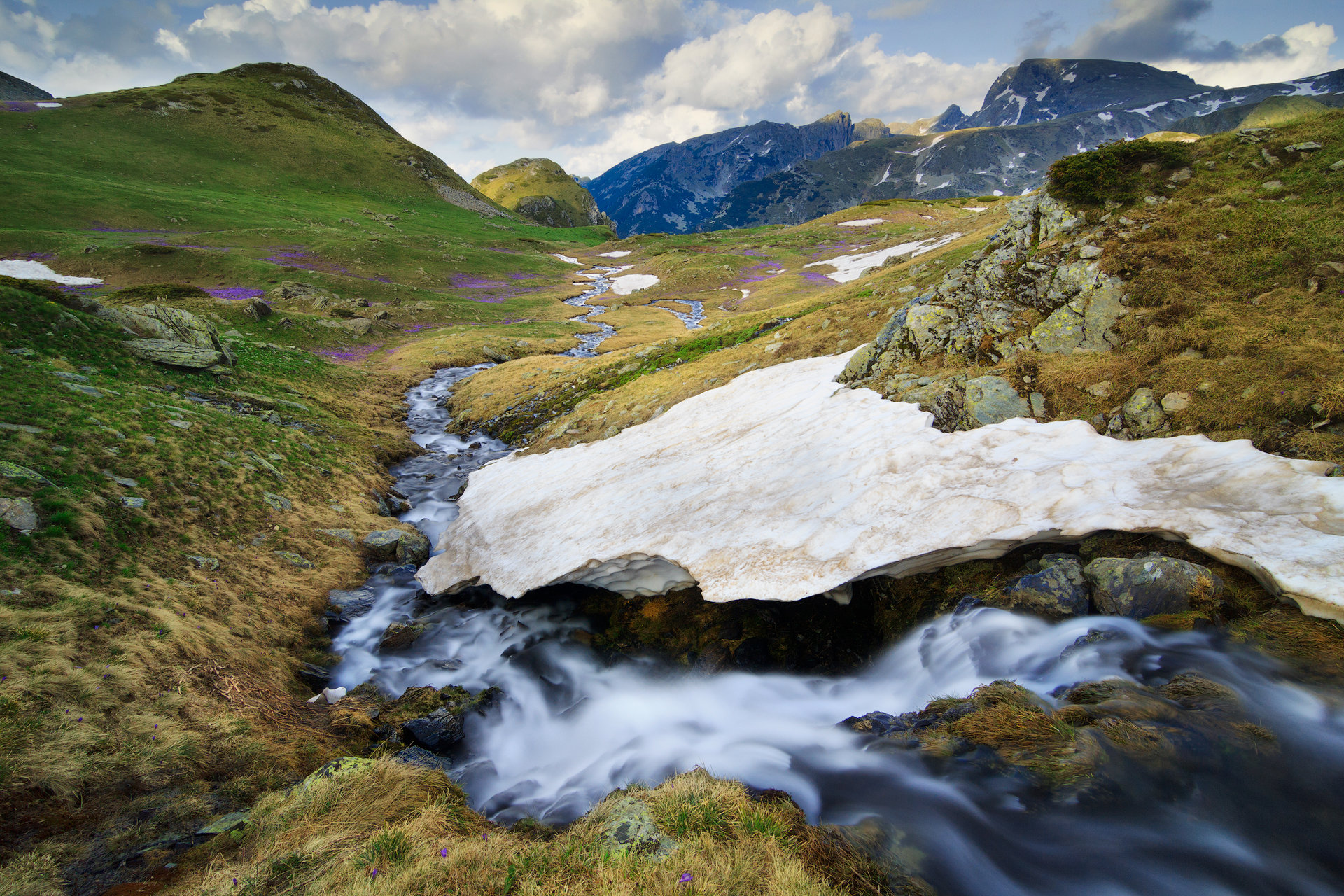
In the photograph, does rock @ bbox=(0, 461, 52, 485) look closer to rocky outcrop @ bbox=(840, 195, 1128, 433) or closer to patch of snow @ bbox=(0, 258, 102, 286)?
rocky outcrop @ bbox=(840, 195, 1128, 433)

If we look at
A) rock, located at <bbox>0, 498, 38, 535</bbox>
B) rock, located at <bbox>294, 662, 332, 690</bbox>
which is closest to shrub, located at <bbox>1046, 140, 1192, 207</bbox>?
rock, located at <bbox>294, 662, 332, 690</bbox>

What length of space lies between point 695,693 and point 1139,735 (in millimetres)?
7654

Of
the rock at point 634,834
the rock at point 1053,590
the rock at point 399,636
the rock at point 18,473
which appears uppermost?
the rock at point 18,473

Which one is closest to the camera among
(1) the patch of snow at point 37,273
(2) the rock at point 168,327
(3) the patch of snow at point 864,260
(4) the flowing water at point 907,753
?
(4) the flowing water at point 907,753

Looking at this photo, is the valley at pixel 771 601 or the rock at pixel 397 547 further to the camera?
the rock at pixel 397 547

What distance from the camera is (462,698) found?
12.2 metres

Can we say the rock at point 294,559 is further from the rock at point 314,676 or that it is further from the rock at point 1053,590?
the rock at point 1053,590

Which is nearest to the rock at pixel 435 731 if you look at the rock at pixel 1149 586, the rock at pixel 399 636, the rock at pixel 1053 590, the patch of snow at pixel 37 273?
the rock at pixel 399 636

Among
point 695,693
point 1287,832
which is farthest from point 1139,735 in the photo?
point 695,693

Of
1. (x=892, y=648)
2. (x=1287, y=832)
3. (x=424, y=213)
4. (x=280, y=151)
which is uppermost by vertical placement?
(x=280, y=151)

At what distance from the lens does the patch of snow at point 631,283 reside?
88625 mm

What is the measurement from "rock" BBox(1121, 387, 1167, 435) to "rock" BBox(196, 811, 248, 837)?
17.4m

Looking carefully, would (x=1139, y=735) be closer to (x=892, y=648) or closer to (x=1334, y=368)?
(x=892, y=648)

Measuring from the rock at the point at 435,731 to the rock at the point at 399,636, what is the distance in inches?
141
